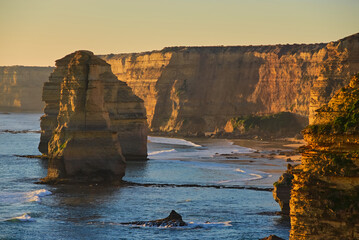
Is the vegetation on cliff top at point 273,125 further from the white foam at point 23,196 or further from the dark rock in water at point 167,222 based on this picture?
the dark rock in water at point 167,222

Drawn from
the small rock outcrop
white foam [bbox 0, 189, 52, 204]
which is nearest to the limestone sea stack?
white foam [bbox 0, 189, 52, 204]

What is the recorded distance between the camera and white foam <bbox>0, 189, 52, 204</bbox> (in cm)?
4325

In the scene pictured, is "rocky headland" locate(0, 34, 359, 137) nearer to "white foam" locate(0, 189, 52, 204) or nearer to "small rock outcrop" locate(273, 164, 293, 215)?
"white foam" locate(0, 189, 52, 204)

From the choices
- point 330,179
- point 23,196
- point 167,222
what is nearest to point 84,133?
point 23,196

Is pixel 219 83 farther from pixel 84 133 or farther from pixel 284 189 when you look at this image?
pixel 284 189

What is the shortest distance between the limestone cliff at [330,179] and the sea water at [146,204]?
16705 millimetres

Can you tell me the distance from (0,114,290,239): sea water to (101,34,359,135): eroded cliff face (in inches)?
2443

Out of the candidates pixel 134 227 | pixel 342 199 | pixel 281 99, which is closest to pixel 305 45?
pixel 281 99

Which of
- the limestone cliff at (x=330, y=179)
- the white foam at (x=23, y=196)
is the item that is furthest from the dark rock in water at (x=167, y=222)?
the limestone cliff at (x=330, y=179)

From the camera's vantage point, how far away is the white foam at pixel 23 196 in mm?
43250

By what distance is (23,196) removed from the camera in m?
45.2

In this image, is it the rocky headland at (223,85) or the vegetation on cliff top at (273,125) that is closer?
the vegetation on cliff top at (273,125)

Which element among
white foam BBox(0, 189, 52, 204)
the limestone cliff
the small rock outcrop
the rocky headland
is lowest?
white foam BBox(0, 189, 52, 204)

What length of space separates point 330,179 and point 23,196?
33.3 metres
